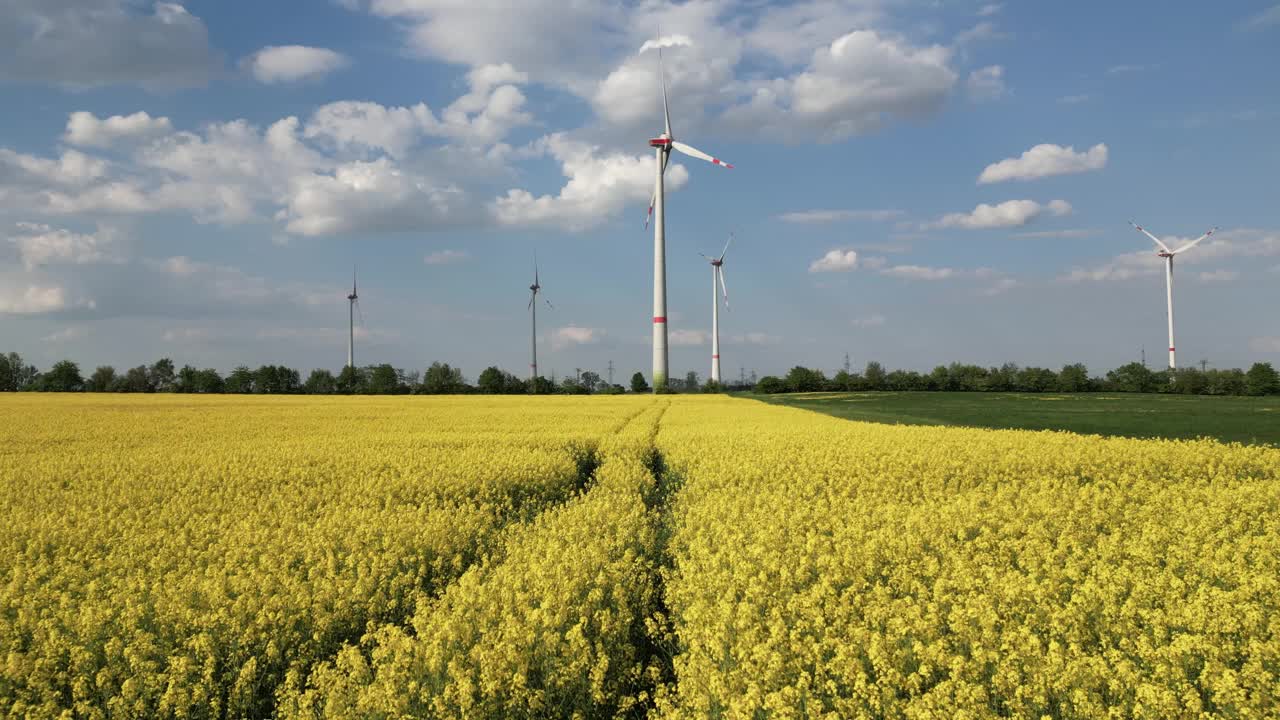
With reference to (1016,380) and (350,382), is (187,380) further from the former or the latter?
(1016,380)

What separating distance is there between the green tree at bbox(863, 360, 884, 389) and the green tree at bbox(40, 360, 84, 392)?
124m

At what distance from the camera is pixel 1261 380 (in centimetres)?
10619

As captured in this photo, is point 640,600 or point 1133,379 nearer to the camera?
point 640,600

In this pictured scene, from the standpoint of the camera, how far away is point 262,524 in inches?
518

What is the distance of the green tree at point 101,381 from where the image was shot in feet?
360

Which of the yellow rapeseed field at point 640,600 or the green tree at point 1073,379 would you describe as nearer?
the yellow rapeseed field at point 640,600

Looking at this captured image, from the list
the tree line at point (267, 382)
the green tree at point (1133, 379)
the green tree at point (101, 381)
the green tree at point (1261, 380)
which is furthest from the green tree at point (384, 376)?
the green tree at point (1261, 380)

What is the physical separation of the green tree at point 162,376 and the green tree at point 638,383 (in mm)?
71477

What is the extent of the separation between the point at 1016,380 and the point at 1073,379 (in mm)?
8335

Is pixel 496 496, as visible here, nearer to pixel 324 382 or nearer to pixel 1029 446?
pixel 1029 446

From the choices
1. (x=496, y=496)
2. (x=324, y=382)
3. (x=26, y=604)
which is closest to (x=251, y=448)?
(x=496, y=496)

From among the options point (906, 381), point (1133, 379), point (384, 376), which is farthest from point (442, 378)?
point (1133, 379)

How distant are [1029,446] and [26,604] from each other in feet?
80.9

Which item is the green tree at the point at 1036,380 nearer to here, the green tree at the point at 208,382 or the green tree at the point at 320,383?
the green tree at the point at 320,383
